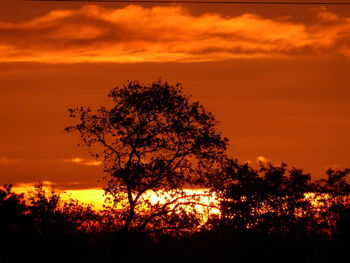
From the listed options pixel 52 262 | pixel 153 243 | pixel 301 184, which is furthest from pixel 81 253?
pixel 301 184

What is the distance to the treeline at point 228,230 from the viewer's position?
4269cm

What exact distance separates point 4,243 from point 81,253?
8757mm

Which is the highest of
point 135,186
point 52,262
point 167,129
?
point 167,129

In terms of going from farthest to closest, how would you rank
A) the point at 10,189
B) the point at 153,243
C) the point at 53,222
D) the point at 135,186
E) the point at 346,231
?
the point at 10,189
the point at 346,231
the point at 53,222
the point at 153,243
the point at 135,186

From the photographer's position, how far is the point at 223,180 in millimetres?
41562

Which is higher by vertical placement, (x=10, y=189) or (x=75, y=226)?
(x=10, y=189)

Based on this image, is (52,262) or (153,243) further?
(52,262)

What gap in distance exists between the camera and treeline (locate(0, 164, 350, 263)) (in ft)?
140

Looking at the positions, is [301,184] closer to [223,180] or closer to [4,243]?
[223,180]

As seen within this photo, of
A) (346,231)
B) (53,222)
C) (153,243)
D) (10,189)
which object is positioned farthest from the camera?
(10,189)

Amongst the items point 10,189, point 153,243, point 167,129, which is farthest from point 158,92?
point 10,189

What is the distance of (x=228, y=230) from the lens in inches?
1834

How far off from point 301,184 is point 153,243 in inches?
602

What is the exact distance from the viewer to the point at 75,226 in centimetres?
4578
